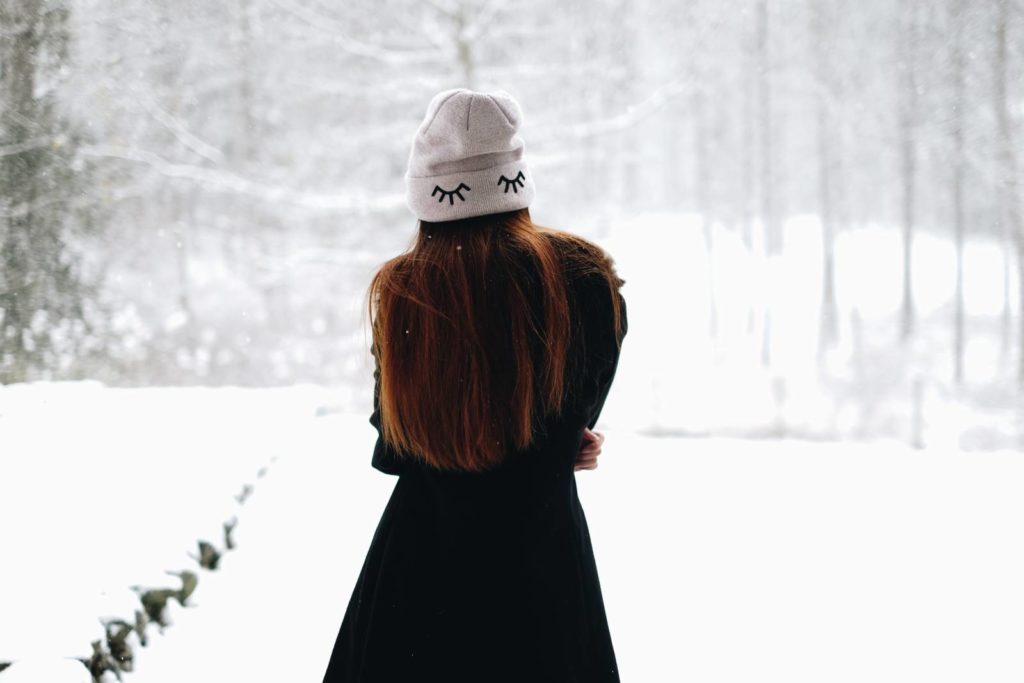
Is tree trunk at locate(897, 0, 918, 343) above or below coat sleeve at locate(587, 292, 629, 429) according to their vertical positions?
above

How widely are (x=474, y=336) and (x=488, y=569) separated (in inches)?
13.8

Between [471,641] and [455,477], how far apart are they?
249 mm

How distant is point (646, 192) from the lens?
6531 mm

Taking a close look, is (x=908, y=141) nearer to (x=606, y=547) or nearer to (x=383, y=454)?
(x=606, y=547)

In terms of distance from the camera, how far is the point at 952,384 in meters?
5.61

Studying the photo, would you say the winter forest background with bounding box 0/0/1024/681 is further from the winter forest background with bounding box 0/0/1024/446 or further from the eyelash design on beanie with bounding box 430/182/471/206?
the eyelash design on beanie with bounding box 430/182/471/206

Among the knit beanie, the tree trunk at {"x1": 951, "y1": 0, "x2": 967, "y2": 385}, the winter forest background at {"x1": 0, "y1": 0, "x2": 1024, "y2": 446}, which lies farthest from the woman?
the tree trunk at {"x1": 951, "y1": 0, "x2": 967, "y2": 385}

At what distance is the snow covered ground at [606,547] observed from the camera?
2.17 meters

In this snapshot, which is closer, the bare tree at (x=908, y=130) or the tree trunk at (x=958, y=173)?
the tree trunk at (x=958, y=173)

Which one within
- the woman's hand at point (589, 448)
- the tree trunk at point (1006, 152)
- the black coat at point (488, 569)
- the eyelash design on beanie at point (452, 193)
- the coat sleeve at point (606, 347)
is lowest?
the black coat at point (488, 569)

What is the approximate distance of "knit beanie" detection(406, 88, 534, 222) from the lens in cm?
100

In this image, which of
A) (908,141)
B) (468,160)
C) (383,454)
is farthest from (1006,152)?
(383,454)

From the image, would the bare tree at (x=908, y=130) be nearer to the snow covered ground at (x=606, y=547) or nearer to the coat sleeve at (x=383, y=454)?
the snow covered ground at (x=606, y=547)

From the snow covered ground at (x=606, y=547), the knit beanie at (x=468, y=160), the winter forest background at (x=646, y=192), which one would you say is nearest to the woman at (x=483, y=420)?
the knit beanie at (x=468, y=160)
